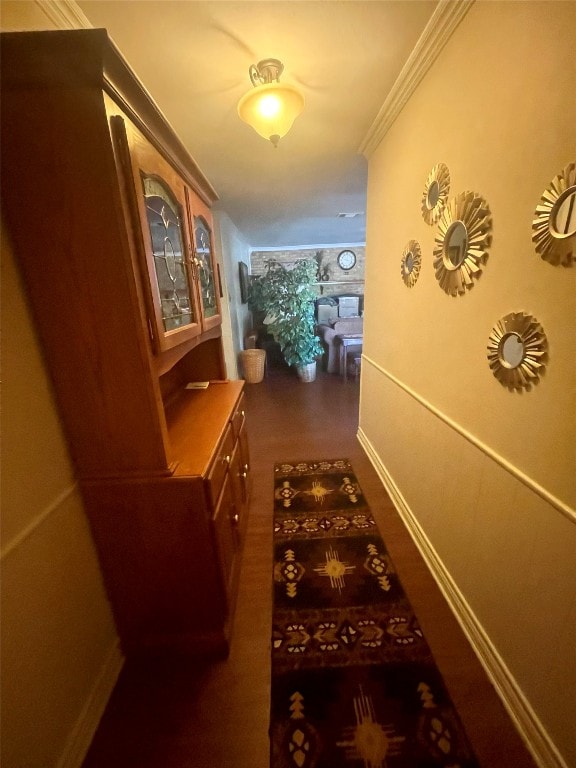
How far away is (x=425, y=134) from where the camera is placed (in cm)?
139

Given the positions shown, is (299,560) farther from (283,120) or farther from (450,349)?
(283,120)

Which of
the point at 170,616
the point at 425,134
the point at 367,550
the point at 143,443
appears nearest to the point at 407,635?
the point at 367,550

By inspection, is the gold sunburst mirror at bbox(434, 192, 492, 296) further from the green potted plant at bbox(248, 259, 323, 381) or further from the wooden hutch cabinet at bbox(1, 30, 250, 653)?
the green potted plant at bbox(248, 259, 323, 381)

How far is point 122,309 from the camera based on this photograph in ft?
2.82

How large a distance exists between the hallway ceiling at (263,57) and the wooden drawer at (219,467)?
166 centimetres

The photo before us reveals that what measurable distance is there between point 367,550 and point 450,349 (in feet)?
3.95

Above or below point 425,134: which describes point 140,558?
below

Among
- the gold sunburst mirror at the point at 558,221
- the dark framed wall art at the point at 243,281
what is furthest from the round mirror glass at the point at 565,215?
the dark framed wall art at the point at 243,281

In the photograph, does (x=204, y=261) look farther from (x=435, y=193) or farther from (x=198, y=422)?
(x=435, y=193)

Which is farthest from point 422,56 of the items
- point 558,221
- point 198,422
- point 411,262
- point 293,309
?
point 293,309

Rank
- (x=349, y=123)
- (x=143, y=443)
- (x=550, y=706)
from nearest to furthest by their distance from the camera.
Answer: (x=550, y=706) < (x=143, y=443) < (x=349, y=123)

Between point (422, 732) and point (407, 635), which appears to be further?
point (407, 635)

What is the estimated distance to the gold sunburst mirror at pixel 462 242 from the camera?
1.05 metres

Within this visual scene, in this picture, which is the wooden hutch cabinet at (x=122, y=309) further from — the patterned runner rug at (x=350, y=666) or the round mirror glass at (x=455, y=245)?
the round mirror glass at (x=455, y=245)
